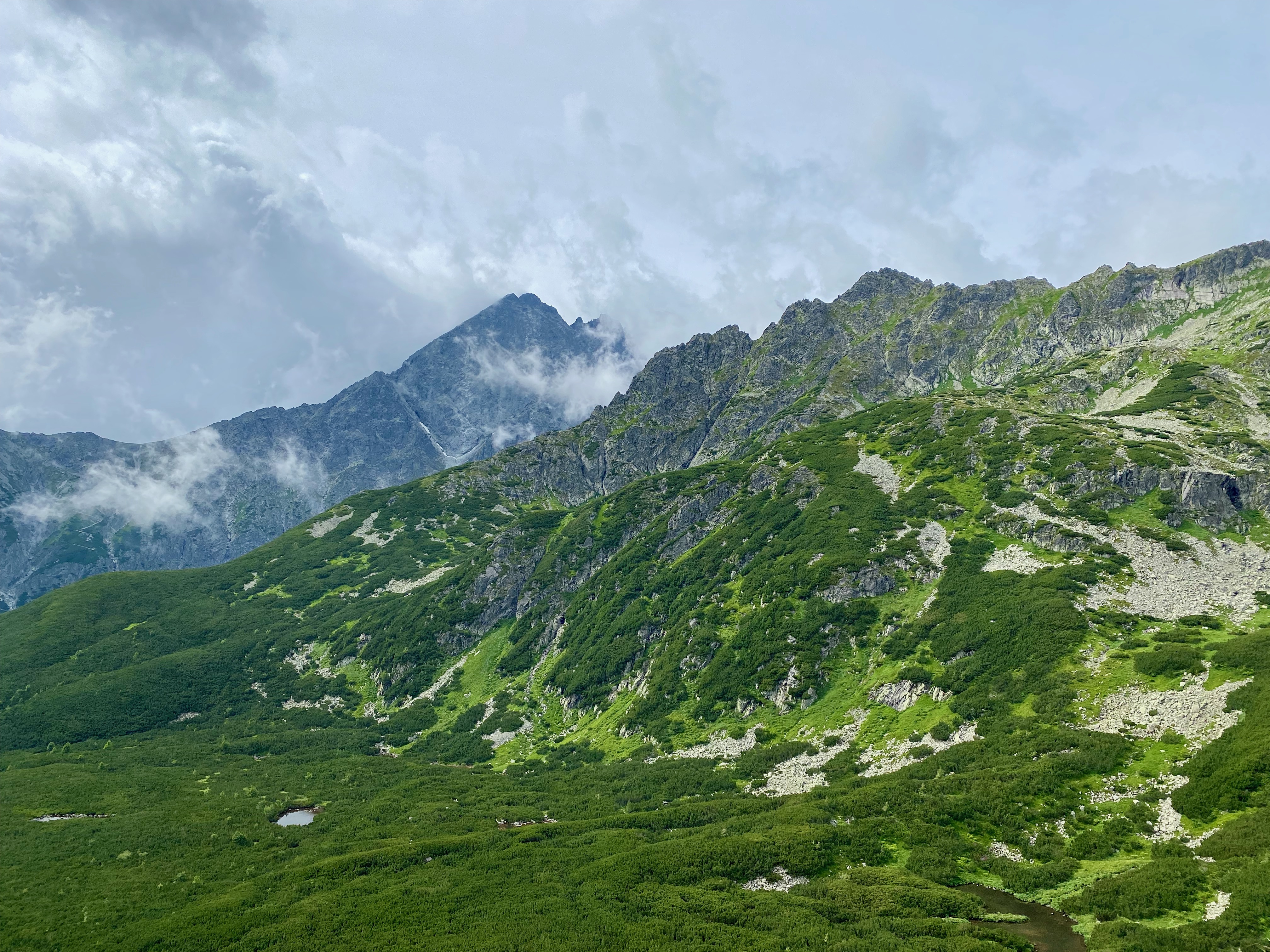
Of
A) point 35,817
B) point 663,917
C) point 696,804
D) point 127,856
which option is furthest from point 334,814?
point 663,917

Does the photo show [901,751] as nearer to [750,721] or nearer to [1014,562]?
[750,721]

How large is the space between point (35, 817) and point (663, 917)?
295ft

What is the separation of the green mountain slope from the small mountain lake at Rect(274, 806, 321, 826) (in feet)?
5.76

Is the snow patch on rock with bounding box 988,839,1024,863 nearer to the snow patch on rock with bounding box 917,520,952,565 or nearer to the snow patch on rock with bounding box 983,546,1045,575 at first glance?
the snow patch on rock with bounding box 983,546,1045,575

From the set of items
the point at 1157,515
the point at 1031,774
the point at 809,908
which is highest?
the point at 1157,515

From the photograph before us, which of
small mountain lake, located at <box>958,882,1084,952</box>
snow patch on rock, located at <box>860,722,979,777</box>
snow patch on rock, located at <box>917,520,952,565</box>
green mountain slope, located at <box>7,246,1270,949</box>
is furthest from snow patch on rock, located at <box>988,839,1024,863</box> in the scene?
snow patch on rock, located at <box>917,520,952,565</box>

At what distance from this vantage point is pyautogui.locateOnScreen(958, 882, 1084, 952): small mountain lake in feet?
127

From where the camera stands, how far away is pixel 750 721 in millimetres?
93875

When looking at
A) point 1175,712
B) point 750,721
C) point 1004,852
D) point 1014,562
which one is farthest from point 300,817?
point 1014,562

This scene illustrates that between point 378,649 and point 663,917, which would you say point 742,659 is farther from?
point 378,649

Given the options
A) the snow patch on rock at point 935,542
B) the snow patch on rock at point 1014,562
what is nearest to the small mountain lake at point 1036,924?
the snow patch on rock at point 1014,562

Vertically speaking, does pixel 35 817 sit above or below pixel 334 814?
above

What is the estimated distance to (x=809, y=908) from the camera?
156 feet

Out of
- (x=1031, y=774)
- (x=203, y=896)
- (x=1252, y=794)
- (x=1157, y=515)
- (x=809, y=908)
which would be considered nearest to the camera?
(x=1252, y=794)
